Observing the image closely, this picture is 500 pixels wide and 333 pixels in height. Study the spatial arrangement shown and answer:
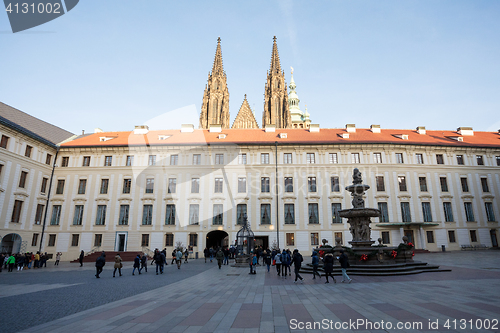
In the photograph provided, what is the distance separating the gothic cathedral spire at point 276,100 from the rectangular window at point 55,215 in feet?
148

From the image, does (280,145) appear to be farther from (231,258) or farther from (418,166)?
(418,166)

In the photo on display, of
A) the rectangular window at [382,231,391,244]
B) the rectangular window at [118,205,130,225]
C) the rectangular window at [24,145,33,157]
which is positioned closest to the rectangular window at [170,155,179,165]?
the rectangular window at [118,205,130,225]

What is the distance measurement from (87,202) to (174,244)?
12.4 m

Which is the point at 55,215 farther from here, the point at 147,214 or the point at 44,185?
the point at 147,214

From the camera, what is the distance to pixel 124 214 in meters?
36.7

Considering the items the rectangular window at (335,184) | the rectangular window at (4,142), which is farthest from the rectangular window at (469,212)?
the rectangular window at (4,142)

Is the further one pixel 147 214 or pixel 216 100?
pixel 216 100

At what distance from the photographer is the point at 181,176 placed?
37594 mm

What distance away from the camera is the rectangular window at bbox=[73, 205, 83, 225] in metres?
36.5

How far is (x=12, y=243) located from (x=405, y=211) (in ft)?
147

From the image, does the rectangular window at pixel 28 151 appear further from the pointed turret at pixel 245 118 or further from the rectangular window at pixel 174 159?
the pointed turret at pixel 245 118

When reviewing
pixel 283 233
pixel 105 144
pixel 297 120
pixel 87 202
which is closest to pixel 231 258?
pixel 283 233

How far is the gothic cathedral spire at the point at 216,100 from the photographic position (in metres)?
69.9

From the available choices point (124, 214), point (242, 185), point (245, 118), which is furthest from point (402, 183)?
point (245, 118)
